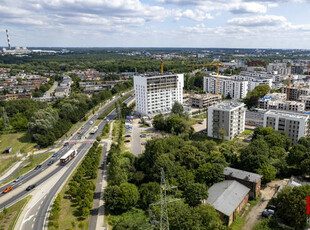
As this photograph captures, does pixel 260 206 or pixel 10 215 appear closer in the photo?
pixel 10 215

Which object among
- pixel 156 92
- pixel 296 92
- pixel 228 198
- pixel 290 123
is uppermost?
pixel 156 92

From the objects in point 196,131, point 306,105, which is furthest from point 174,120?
point 306,105

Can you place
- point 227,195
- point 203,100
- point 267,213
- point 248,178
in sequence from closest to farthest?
point 267,213, point 227,195, point 248,178, point 203,100

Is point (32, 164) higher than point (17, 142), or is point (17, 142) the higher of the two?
point (17, 142)

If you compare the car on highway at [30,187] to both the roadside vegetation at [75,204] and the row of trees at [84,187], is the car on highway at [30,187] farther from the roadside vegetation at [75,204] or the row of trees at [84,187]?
the row of trees at [84,187]

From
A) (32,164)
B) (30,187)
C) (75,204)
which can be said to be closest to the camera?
(75,204)

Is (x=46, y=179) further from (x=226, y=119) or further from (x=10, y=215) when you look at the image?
(x=226, y=119)

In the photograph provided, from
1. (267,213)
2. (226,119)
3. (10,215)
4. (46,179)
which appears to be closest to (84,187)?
(10,215)
